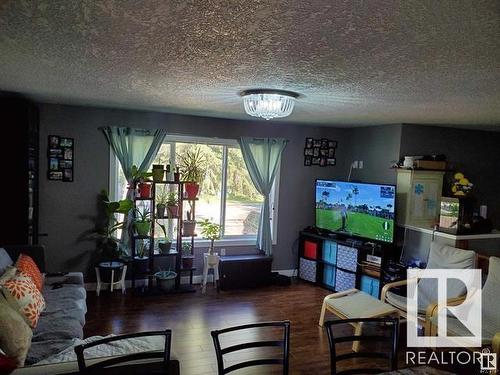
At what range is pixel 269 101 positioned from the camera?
2867mm

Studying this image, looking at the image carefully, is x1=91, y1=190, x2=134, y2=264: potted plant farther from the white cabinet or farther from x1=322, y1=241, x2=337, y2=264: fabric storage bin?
the white cabinet

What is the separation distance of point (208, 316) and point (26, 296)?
2.00 m

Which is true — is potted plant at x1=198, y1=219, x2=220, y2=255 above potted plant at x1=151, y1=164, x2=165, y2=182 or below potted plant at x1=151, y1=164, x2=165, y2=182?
below

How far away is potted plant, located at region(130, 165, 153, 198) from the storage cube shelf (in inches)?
96.2

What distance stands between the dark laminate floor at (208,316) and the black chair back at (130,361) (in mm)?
1220

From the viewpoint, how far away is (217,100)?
3.54 meters

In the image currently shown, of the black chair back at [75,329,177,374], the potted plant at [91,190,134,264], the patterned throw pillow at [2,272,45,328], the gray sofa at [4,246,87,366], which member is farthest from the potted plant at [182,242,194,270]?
the black chair back at [75,329,177,374]

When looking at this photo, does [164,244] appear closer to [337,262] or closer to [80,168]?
[80,168]

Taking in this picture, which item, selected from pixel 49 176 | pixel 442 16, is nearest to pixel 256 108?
pixel 442 16

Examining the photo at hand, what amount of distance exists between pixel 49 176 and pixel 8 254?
130 cm

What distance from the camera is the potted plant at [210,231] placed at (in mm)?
5059

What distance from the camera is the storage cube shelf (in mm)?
4730

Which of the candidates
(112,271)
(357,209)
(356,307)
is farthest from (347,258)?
(112,271)

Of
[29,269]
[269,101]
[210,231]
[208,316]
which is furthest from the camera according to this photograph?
[210,231]
